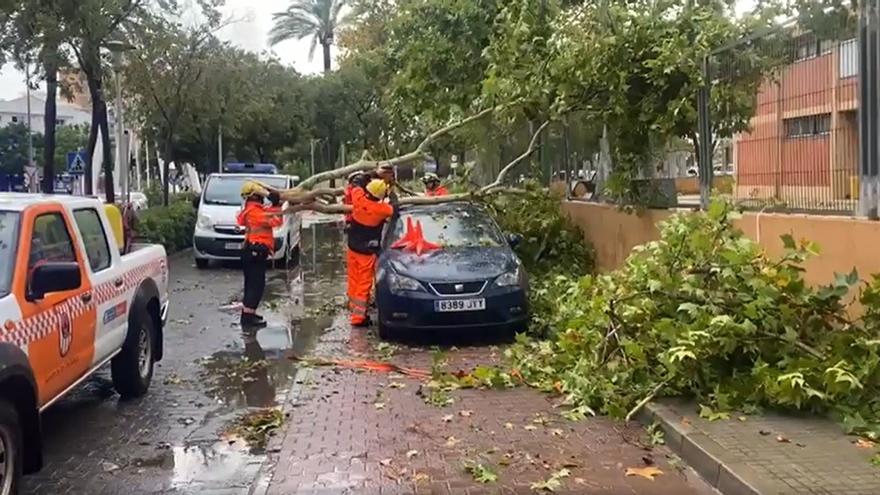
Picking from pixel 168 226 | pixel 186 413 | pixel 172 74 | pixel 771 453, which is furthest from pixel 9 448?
pixel 172 74

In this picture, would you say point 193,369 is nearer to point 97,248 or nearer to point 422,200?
point 97,248

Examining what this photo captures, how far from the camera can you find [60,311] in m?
5.98

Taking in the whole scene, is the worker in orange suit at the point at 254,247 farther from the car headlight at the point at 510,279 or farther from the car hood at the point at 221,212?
the car hood at the point at 221,212

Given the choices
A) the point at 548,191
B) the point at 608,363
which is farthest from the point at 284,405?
the point at 548,191

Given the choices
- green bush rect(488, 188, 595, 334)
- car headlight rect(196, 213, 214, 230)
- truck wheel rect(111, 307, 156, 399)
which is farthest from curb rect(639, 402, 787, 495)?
car headlight rect(196, 213, 214, 230)

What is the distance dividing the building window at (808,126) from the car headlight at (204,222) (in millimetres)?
12941

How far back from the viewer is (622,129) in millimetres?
11438

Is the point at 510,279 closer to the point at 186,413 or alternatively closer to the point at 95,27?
the point at 186,413

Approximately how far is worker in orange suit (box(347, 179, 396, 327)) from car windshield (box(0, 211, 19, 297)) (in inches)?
228

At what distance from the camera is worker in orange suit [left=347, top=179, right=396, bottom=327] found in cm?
1161

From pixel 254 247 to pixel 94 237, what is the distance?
14.6 feet

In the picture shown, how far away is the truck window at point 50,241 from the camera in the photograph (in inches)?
238

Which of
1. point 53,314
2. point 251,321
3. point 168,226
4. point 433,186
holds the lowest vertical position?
point 251,321

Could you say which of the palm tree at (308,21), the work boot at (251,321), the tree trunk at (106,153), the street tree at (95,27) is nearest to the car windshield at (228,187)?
the tree trunk at (106,153)
